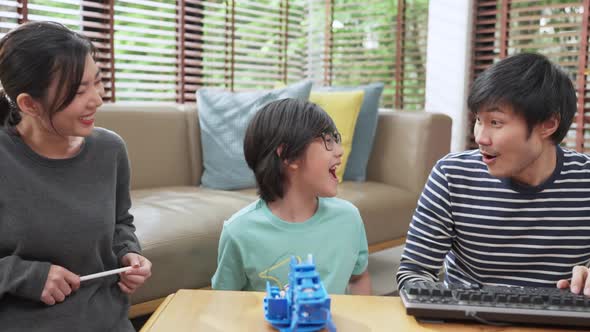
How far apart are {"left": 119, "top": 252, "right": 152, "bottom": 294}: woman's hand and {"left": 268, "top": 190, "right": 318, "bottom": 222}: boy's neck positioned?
0.31 metres

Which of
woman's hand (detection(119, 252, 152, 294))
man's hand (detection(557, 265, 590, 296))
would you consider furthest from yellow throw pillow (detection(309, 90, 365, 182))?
man's hand (detection(557, 265, 590, 296))

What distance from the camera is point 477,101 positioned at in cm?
119

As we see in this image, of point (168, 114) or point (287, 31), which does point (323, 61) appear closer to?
point (287, 31)

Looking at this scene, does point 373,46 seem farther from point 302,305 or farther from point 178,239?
point 302,305

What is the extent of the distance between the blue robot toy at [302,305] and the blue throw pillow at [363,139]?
6.60ft

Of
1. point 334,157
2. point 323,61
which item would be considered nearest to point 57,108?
point 334,157

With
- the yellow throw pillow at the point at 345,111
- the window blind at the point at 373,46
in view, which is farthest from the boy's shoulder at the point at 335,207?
the window blind at the point at 373,46

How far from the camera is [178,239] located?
6.10 feet

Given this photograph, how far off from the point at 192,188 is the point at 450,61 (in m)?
1.92

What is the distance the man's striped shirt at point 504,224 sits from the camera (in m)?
1.22

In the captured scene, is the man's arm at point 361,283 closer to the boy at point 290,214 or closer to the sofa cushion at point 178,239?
the boy at point 290,214

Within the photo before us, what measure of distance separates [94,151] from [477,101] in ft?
2.67

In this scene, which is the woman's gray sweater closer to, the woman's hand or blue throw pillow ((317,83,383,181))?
the woman's hand

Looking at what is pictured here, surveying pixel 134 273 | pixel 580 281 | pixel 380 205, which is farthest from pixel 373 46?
pixel 580 281
